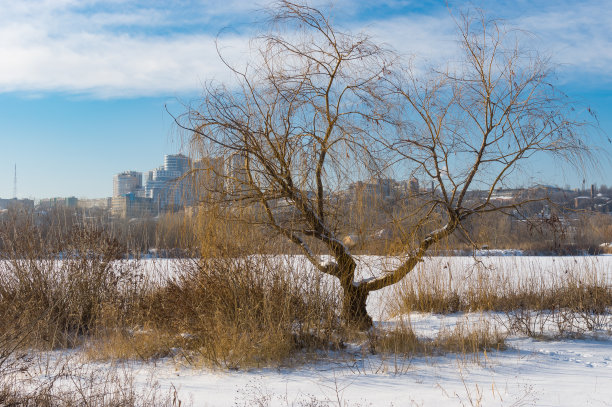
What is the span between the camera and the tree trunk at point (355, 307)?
630cm

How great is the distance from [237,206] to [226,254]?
596 mm

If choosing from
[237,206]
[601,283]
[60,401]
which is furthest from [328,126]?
[601,283]

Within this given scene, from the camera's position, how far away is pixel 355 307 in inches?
253

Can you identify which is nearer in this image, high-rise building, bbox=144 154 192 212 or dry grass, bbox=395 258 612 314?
high-rise building, bbox=144 154 192 212

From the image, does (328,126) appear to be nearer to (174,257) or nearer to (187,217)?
(187,217)

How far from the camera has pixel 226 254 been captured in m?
5.99

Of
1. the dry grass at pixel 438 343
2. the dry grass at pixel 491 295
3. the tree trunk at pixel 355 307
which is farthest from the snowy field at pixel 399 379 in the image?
the dry grass at pixel 491 295

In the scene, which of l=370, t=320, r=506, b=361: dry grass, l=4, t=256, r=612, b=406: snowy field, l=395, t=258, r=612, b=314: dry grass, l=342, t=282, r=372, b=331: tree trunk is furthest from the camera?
l=395, t=258, r=612, b=314: dry grass

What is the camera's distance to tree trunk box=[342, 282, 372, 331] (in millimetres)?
6297

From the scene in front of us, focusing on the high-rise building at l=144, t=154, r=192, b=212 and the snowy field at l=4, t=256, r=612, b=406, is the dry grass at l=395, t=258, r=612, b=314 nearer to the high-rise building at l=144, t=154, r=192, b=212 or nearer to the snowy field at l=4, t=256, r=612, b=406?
the snowy field at l=4, t=256, r=612, b=406

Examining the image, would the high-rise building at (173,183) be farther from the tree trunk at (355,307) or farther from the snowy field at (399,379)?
the tree trunk at (355,307)

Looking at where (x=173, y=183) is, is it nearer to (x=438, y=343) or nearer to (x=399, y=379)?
(x=399, y=379)

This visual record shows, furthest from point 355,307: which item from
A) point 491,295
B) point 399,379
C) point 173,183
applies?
point 491,295

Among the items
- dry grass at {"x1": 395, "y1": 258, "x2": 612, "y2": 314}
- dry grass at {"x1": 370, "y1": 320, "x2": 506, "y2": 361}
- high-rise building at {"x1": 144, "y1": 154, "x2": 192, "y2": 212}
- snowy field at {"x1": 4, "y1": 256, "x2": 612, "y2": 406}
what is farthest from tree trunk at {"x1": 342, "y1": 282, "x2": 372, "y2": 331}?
high-rise building at {"x1": 144, "y1": 154, "x2": 192, "y2": 212}
